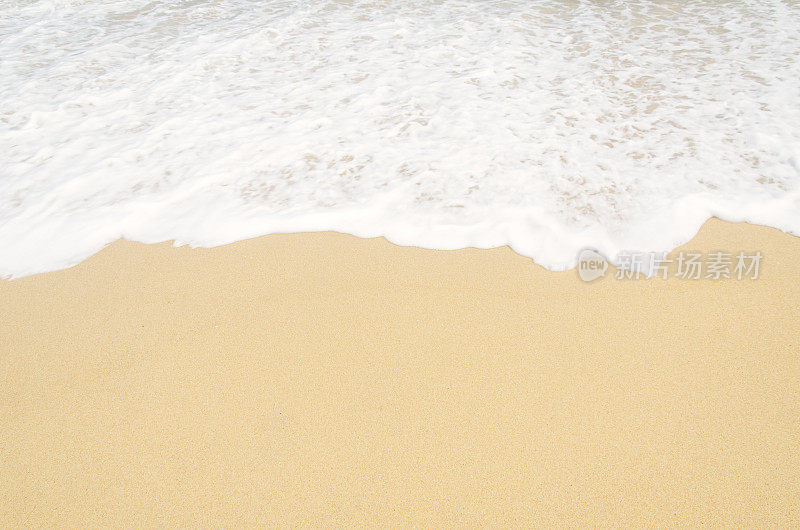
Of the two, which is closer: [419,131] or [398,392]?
[398,392]

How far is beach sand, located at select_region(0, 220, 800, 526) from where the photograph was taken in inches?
56.8

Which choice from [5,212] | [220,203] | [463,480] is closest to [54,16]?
[5,212]

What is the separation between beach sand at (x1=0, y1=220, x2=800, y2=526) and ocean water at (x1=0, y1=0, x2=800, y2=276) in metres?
0.26

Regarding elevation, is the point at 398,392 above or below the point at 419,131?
below

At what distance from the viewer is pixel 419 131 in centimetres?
312

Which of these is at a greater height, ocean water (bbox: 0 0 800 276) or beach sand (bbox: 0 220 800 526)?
ocean water (bbox: 0 0 800 276)

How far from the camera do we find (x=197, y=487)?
1.50m

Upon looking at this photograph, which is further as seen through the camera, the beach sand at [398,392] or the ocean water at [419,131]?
the ocean water at [419,131]

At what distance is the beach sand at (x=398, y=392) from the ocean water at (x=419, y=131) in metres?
0.26

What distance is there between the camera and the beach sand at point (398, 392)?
1442 mm

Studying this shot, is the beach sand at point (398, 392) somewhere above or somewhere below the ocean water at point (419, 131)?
below

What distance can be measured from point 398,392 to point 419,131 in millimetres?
1888

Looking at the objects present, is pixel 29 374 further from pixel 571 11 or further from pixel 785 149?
pixel 571 11

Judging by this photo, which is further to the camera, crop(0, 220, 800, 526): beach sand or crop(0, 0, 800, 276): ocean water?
crop(0, 0, 800, 276): ocean water
